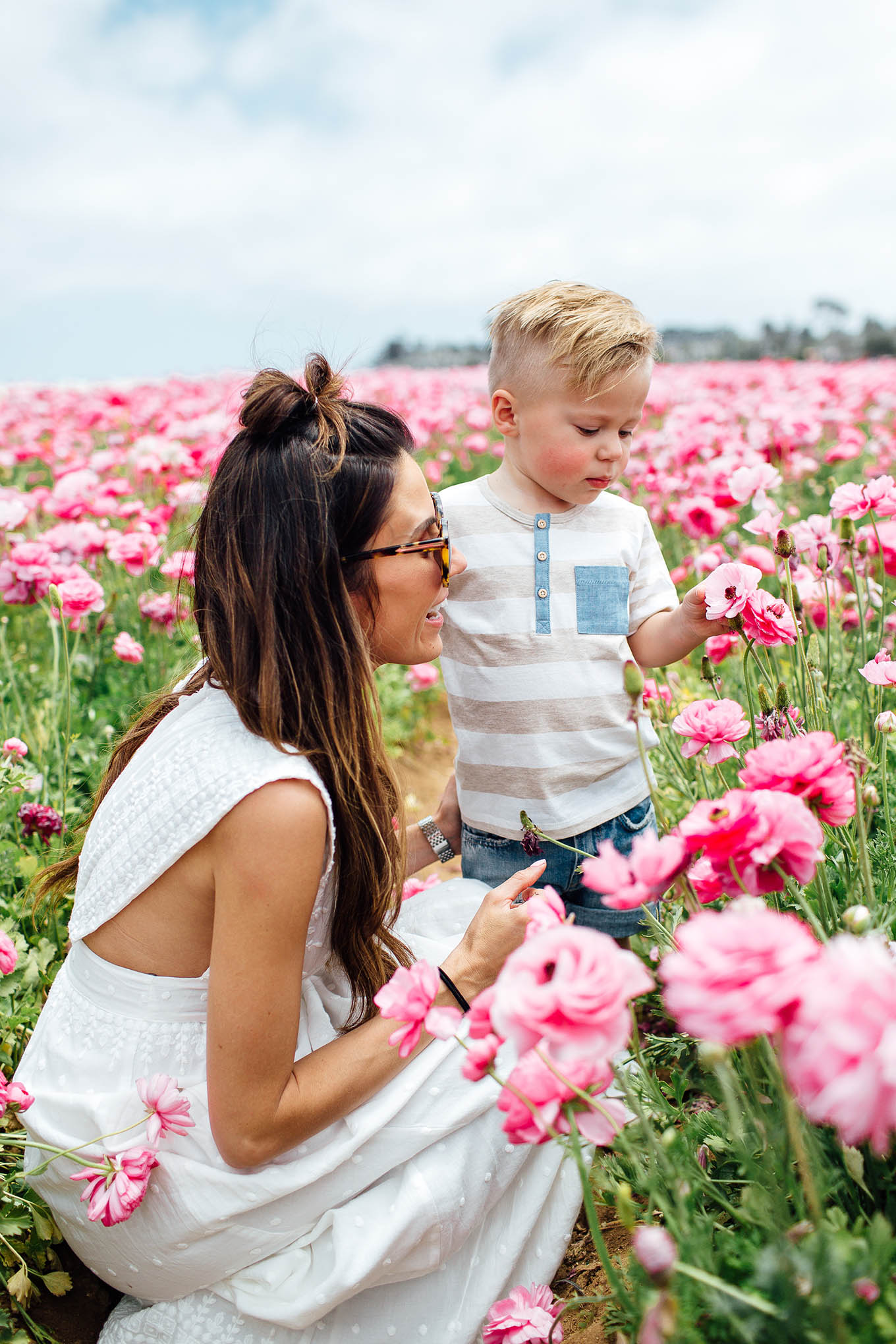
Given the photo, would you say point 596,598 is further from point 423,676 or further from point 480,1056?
point 423,676

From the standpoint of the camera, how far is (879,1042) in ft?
1.86

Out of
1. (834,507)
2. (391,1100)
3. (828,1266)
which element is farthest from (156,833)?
(834,507)

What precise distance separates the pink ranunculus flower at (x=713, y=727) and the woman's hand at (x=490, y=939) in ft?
0.92

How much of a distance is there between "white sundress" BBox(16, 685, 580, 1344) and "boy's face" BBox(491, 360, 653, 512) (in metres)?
0.70

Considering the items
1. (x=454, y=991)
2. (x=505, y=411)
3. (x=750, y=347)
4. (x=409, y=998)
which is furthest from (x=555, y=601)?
(x=750, y=347)

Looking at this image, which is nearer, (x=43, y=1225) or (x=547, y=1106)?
(x=547, y=1106)

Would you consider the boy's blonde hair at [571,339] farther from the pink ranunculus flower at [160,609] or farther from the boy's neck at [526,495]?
the pink ranunculus flower at [160,609]

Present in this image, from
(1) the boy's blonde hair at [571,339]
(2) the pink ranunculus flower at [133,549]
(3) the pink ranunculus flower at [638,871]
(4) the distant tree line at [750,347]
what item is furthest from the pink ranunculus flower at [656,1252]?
(4) the distant tree line at [750,347]

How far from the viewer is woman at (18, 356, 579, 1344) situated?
1.26m

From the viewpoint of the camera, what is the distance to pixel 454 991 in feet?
4.57

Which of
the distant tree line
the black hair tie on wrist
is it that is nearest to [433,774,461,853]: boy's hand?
the black hair tie on wrist

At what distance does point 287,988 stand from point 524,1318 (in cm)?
48

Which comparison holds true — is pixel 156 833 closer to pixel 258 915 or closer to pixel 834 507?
pixel 258 915

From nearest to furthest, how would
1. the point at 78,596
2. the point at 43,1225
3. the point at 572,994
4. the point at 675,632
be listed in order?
the point at 572,994
the point at 43,1225
the point at 675,632
the point at 78,596
